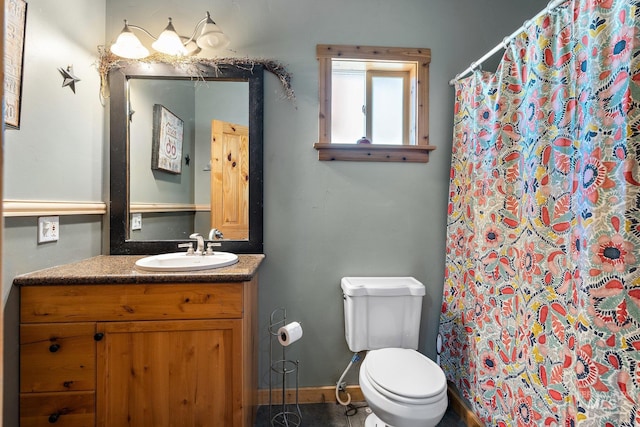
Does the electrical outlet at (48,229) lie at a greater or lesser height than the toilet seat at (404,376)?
greater

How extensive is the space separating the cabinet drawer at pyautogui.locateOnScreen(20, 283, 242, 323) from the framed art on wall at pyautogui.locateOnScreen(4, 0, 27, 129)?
26.9 inches

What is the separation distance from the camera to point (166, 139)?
73.0 inches

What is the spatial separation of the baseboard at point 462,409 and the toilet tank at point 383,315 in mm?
404

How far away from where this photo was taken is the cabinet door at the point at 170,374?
1301 mm

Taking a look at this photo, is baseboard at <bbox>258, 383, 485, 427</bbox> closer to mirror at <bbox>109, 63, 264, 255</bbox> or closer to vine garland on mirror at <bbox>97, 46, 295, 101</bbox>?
mirror at <bbox>109, 63, 264, 255</bbox>

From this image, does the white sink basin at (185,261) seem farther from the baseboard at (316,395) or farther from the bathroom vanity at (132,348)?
Result: the baseboard at (316,395)

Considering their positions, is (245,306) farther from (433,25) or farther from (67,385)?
(433,25)

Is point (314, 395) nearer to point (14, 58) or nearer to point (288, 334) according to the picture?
point (288, 334)

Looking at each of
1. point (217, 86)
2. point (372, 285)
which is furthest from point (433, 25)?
point (372, 285)

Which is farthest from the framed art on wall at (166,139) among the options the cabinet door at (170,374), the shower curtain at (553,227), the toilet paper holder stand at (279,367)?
the shower curtain at (553,227)

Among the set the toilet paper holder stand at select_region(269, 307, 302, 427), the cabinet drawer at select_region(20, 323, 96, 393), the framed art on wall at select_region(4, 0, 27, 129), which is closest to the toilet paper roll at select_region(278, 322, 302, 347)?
the toilet paper holder stand at select_region(269, 307, 302, 427)

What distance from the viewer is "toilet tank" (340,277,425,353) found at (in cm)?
170

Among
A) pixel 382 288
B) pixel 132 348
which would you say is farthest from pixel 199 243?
pixel 382 288

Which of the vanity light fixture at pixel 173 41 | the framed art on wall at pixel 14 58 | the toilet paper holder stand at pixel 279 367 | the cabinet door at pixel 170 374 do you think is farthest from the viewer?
the toilet paper holder stand at pixel 279 367
